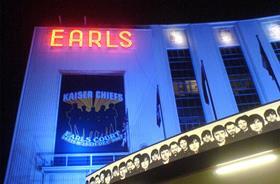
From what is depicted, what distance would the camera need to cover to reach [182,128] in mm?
21812

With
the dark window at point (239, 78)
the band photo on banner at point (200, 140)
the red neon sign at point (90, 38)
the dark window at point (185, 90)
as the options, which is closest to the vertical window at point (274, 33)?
the dark window at point (239, 78)

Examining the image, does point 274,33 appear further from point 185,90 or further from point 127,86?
point 127,86

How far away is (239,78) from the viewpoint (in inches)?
966

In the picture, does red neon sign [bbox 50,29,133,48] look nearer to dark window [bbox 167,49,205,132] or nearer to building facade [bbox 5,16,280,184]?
building facade [bbox 5,16,280,184]

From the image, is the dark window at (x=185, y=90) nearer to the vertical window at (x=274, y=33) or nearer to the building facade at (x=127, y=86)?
the building facade at (x=127, y=86)

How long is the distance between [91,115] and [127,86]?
3629 mm

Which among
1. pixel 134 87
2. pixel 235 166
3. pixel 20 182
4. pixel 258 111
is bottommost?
pixel 235 166

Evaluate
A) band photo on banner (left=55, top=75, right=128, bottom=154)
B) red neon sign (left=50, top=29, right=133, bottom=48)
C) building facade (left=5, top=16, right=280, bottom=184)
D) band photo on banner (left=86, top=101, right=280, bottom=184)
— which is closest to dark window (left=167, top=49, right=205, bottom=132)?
building facade (left=5, top=16, right=280, bottom=184)

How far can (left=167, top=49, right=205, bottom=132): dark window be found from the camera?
22547 mm

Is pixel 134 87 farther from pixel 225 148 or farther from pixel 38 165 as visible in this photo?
pixel 225 148

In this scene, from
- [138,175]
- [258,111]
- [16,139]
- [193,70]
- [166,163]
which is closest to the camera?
[258,111]

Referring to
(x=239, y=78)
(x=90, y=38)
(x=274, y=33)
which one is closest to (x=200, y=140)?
(x=239, y=78)

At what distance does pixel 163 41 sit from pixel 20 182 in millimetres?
15705

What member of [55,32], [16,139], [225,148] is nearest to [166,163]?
[225,148]
